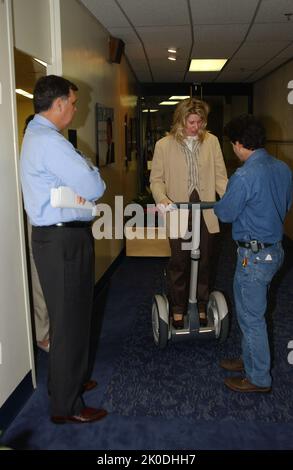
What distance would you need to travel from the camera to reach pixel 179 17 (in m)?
4.41

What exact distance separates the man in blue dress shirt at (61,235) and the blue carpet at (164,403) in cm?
16

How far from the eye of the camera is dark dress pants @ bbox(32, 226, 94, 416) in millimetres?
2131

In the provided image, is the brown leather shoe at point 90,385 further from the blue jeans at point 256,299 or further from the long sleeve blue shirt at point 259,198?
the long sleeve blue shirt at point 259,198

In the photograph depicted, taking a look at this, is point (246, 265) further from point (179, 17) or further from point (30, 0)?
point (179, 17)

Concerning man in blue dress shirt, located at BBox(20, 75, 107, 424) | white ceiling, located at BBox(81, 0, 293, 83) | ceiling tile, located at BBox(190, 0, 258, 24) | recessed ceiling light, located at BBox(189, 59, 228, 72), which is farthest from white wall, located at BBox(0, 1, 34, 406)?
recessed ceiling light, located at BBox(189, 59, 228, 72)

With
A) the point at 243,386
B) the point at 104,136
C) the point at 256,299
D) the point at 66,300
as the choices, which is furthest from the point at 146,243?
the point at 66,300

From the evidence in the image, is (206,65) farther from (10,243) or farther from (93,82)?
(10,243)

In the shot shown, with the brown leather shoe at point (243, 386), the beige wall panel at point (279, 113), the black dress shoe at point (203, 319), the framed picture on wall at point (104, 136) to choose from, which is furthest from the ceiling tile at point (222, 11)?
the brown leather shoe at point (243, 386)

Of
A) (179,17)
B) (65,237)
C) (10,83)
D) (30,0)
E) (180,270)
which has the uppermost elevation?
(179,17)

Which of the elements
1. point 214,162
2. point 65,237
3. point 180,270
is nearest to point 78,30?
point 214,162

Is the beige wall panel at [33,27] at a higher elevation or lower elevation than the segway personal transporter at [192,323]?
higher

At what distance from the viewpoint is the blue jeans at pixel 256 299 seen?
2410 millimetres

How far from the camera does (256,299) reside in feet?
8.04

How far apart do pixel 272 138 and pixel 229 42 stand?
260 centimetres
